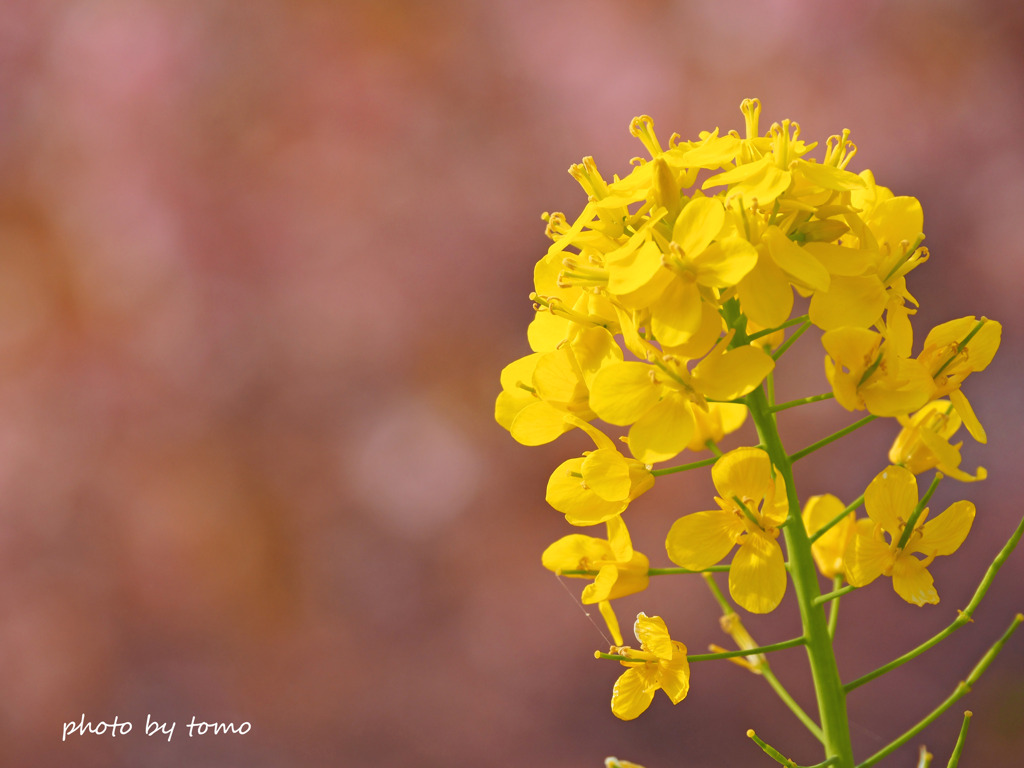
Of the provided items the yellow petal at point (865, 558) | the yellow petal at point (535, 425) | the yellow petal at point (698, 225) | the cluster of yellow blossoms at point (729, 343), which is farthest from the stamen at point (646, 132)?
the yellow petal at point (865, 558)

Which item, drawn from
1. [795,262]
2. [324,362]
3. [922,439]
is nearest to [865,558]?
[922,439]

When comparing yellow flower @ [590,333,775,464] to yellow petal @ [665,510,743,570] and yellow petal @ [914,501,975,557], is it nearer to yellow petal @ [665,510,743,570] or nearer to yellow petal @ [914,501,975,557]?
yellow petal @ [665,510,743,570]

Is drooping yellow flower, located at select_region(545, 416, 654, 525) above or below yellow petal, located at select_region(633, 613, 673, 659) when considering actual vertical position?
above

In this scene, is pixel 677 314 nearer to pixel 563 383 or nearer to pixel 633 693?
pixel 563 383

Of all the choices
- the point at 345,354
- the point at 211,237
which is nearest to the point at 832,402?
the point at 345,354

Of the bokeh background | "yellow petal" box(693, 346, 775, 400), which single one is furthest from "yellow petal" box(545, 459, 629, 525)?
the bokeh background

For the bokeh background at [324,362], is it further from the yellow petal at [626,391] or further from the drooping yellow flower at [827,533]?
the yellow petal at [626,391]

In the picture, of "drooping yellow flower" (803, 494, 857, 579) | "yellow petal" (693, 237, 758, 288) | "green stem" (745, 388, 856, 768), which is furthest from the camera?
"drooping yellow flower" (803, 494, 857, 579)

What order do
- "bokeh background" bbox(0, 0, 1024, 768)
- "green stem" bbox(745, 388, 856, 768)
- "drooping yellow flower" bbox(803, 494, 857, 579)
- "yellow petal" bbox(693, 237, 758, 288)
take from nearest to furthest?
1. "yellow petal" bbox(693, 237, 758, 288)
2. "green stem" bbox(745, 388, 856, 768)
3. "drooping yellow flower" bbox(803, 494, 857, 579)
4. "bokeh background" bbox(0, 0, 1024, 768)
